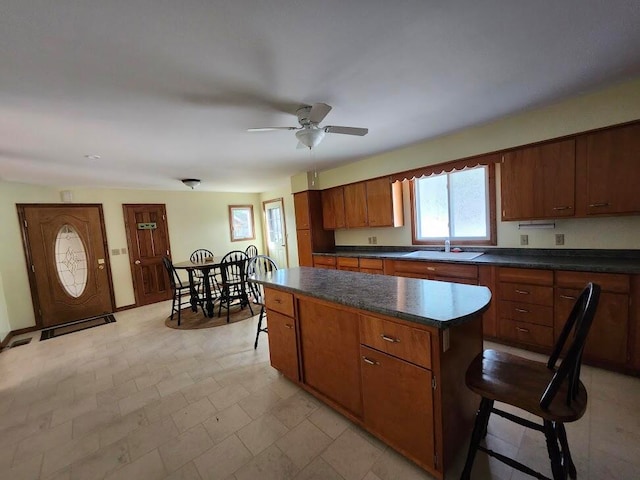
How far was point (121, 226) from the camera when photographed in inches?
197

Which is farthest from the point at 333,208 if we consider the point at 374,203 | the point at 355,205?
the point at 374,203

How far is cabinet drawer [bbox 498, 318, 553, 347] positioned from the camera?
8.02 ft

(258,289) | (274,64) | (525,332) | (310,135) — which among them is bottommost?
(525,332)

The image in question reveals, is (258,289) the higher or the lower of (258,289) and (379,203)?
the lower

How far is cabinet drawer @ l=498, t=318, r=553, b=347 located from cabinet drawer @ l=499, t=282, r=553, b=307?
0.23m

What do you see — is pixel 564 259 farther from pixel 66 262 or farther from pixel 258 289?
pixel 66 262

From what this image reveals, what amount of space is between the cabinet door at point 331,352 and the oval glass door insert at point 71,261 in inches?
183

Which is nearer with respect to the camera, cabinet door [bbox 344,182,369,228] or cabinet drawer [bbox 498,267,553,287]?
cabinet drawer [bbox 498,267,553,287]

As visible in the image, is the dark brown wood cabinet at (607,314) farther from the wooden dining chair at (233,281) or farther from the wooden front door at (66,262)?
the wooden front door at (66,262)

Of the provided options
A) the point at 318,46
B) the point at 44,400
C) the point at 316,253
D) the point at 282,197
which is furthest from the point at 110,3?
the point at 282,197

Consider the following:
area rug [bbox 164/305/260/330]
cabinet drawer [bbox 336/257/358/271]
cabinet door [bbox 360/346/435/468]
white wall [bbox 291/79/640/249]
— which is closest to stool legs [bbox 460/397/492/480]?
cabinet door [bbox 360/346/435/468]

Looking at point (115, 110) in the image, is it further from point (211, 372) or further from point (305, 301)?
point (211, 372)

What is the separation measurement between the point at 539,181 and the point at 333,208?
109 inches

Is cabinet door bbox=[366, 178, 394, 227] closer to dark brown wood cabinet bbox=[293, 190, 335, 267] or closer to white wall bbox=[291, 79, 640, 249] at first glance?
white wall bbox=[291, 79, 640, 249]
